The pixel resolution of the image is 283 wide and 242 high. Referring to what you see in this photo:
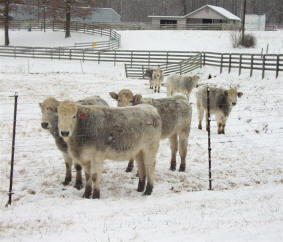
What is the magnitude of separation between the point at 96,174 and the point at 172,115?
245 centimetres

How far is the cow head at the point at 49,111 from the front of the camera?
22.5 feet

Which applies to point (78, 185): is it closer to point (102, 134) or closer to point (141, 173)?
point (141, 173)

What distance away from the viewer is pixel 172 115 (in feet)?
25.5

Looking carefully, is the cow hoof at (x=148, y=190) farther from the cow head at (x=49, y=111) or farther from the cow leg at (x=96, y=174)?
the cow head at (x=49, y=111)

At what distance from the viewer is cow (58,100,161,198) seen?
6.00m

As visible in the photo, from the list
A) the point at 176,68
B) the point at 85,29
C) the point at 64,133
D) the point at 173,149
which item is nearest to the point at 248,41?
the point at 176,68

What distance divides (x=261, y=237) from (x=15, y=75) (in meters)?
22.5

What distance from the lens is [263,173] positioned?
8.16 meters

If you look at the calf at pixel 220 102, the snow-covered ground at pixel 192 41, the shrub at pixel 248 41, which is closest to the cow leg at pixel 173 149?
the calf at pixel 220 102

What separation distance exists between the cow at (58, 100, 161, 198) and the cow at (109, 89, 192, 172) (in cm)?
106

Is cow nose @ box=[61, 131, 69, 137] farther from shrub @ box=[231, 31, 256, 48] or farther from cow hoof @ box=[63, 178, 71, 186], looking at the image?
shrub @ box=[231, 31, 256, 48]

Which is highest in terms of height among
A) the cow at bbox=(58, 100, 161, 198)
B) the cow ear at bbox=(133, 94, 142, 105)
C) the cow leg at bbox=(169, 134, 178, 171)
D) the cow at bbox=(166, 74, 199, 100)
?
the cow at bbox=(166, 74, 199, 100)

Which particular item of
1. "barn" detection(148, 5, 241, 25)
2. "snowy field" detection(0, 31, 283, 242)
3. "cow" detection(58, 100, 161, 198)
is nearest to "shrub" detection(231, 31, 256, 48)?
"barn" detection(148, 5, 241, 25)

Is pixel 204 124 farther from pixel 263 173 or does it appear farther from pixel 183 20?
pixel 183 20
